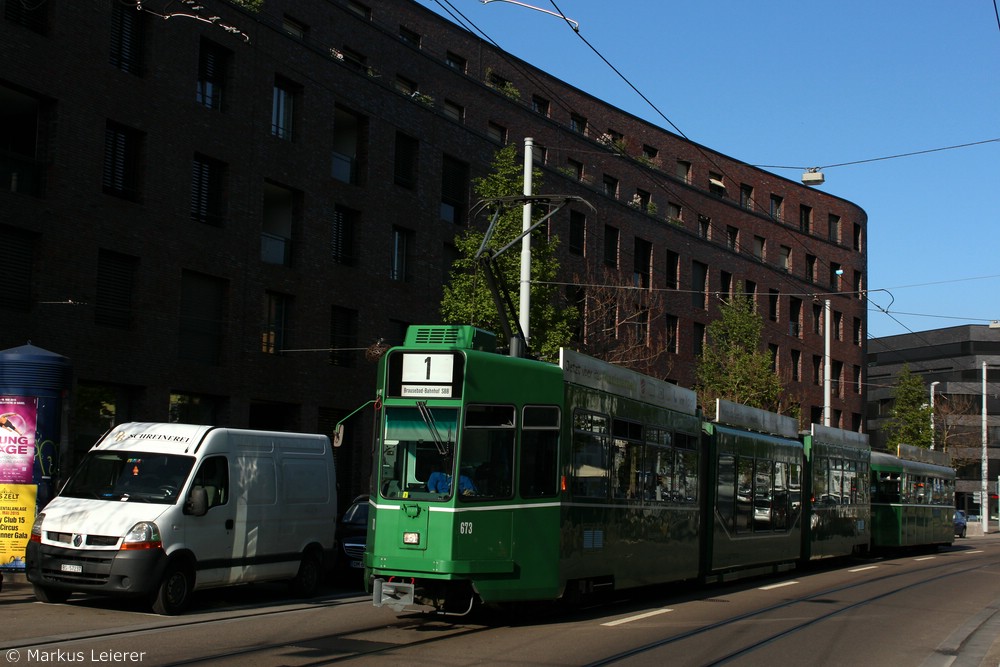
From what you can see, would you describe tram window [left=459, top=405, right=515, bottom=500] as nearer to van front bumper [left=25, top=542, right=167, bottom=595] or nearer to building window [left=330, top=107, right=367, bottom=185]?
van front bumper [left=25, top=542, right=167, bottom=595]

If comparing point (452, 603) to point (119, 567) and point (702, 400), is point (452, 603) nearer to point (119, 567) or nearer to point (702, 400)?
point (119, 567)

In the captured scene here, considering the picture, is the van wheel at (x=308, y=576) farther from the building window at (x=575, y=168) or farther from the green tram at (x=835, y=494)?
the building window at (x=575, y=168)

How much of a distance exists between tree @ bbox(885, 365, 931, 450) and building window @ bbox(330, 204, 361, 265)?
3972 cm

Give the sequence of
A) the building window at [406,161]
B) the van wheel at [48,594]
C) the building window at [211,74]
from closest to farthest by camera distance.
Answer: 1. the van wheel at [48,594]
2. the building window at [211,74]
3. the building window at [406,161]

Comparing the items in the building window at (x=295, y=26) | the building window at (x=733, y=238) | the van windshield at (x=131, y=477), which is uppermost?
the building window at (x=295, y=26)

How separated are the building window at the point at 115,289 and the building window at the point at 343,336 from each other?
7236 millimetres

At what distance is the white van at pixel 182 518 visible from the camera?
43.4ft

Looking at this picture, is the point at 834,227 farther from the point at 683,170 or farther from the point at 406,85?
the point at 406,85

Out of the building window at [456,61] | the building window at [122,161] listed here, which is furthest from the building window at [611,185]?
the building window at [122,161]

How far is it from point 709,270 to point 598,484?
Answer: 38.5 metres

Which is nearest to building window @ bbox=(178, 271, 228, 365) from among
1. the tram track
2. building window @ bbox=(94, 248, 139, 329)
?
building window @ bbox=(94, 248, 139, 329)

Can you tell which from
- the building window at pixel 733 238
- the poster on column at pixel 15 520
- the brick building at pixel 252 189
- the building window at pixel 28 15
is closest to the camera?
the poster on column at pixel 15 520

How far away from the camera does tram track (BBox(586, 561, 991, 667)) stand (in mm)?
11039

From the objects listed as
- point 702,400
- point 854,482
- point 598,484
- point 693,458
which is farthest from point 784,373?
point 598,484
